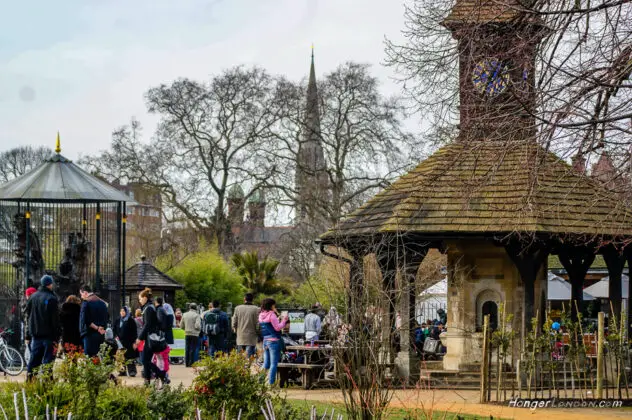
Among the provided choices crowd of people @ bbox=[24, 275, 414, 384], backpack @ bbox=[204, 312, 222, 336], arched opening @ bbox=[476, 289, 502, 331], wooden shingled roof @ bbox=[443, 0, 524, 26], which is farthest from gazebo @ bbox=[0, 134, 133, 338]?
wooden shingled roof @ bbox=[443, 0, 524, 26]

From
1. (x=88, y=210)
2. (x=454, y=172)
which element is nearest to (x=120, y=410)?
(x=454, y=172)

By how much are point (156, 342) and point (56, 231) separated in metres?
7.87

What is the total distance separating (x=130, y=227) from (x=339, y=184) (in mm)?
13383

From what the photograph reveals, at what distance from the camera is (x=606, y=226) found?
68.1 ft

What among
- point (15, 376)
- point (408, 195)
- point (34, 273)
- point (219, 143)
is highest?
point (219, 143)

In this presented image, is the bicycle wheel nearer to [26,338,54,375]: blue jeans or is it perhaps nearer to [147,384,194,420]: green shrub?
[26,338,54,375]: blue jeans

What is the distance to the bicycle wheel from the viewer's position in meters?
22.5

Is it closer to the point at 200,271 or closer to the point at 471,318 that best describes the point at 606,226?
the point at 471,318

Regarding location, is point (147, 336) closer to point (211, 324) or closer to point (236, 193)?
point (211, 324)

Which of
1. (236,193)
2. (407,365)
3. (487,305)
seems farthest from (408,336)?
(236,193)

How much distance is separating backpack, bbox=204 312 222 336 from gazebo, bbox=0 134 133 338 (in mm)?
2211

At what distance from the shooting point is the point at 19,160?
62781 millimetres

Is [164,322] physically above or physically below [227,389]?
above

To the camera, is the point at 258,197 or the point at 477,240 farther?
the point at 258,197
